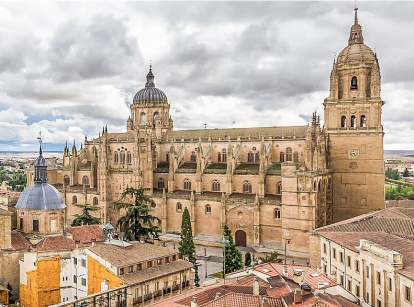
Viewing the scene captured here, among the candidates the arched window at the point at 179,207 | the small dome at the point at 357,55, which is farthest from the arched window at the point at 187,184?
the small dome at the point at 357,55

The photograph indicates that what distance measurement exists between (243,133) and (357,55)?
869 inches

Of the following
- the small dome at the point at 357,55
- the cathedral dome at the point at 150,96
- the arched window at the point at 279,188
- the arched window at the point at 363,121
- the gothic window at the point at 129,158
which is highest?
the small dome at the point at 357,55

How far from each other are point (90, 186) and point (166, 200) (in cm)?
1805

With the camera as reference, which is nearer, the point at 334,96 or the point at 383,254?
the point at 383,254

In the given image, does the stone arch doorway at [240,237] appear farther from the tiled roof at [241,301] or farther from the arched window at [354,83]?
the tiled roof at [241,301]

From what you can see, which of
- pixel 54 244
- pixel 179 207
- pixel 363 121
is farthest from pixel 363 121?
pixel 54 244

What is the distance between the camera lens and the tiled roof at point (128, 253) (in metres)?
38.0

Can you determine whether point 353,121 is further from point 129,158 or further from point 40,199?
point 40,199

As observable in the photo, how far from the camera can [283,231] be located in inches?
2398

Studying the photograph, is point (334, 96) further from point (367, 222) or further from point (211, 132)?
point (367, 222)

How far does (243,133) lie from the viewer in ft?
245

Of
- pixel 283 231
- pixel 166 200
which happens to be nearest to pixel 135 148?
pixel 166 200

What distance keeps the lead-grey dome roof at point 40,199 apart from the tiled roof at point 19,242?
10.2 feet

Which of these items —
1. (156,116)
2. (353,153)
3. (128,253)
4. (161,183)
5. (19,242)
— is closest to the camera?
(128,253)
